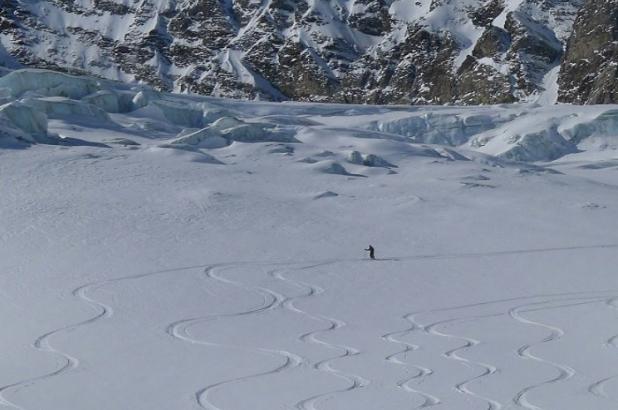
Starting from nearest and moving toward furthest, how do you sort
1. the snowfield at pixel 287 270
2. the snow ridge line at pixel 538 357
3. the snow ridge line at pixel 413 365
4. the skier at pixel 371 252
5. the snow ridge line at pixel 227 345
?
the snow ridge line at pixel 413 365 → the snow ridge line at pixel 538 357 → the snow ridge line at pixel 227 345 → the snowfield at pixel 287 270 → the skier at pixel 371 252

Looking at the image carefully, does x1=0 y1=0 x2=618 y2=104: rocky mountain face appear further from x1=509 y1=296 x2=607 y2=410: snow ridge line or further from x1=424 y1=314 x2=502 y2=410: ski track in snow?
x1=424 y1=314 x2=502 y2=410: ski track in snow

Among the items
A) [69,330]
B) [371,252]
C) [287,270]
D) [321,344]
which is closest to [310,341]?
[321,344]

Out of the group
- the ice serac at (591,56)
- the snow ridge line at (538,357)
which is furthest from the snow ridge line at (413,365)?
the ice serac at (591,56)

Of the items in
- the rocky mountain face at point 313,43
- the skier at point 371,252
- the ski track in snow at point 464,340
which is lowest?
the skier at point 371,252

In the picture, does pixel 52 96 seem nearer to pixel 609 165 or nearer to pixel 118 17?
pixel 609 165

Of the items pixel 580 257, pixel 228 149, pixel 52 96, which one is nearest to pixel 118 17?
pixel 52 96

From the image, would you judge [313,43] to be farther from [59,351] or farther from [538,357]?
[59,351]

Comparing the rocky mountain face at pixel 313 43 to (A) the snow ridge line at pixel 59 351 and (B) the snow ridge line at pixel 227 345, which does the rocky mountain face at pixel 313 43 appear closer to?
(B) the snow ridge line at pixel 227 345
